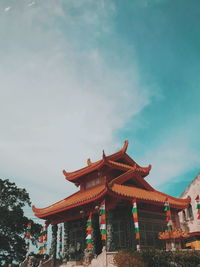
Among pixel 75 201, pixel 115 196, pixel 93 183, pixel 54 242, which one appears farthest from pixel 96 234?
pixel 115 196

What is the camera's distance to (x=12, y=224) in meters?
35.3

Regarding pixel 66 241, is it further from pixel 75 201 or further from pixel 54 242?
pixel 75 201

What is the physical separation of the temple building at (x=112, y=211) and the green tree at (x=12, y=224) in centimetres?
1395

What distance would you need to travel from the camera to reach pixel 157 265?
13.9m

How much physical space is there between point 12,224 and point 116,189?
2327 centimetres

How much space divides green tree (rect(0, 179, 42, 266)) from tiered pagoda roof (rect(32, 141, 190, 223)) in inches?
541

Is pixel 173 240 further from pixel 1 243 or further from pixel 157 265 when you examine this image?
pixel 1 243

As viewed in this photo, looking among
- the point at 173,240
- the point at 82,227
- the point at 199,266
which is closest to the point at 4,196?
the point at 82,227

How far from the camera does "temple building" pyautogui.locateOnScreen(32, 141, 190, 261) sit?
18016 millimetres

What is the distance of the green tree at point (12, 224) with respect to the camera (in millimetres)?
34719

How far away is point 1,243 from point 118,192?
2483 centimetres

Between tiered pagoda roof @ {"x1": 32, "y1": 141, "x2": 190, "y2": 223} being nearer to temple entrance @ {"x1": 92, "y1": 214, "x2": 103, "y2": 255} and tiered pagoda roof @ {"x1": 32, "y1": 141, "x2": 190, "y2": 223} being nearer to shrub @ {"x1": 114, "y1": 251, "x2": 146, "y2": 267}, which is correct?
temple entrance @ {"x1": 92, "y1": 214, "x2": 103, "y2": 255}

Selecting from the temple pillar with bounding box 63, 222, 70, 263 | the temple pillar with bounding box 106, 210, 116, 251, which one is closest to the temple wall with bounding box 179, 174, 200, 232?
the temple pillar with bounding box 63, 222, 70, 263

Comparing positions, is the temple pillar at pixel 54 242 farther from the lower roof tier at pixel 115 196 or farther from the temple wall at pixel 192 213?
the temple wall at pixel 192 213
